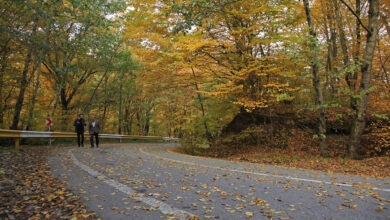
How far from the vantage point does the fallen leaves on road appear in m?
3.20

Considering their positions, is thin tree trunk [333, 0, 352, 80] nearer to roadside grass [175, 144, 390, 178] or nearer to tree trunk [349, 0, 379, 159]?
tree trunk [349, 0, 379, 159]

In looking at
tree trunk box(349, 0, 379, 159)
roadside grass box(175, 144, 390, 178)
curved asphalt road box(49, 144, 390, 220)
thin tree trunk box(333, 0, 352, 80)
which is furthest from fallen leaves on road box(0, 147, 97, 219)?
thin tree trunk box(333, 0, 352, 80)

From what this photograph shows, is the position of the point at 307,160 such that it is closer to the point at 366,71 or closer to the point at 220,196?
the point at 366,71

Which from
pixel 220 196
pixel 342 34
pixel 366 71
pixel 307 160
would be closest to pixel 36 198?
pixel 220 196

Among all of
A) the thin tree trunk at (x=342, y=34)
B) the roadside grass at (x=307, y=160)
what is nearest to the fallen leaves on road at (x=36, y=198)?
the roadside grass at (x=307, y=160)

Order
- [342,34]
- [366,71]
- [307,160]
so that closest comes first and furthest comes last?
[366,71]
[307,160]
[342,34]

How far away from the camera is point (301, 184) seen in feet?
16.7

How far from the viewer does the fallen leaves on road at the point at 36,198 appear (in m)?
3.20

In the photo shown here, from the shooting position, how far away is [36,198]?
12.8 feet

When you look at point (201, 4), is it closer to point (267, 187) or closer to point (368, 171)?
point (267, 187)

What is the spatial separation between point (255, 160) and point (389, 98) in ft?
24.1

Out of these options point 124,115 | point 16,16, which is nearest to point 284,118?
point 16,16

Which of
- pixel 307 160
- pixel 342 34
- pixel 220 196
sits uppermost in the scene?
pixel 342 34

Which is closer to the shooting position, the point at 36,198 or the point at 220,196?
the point at 36,198
